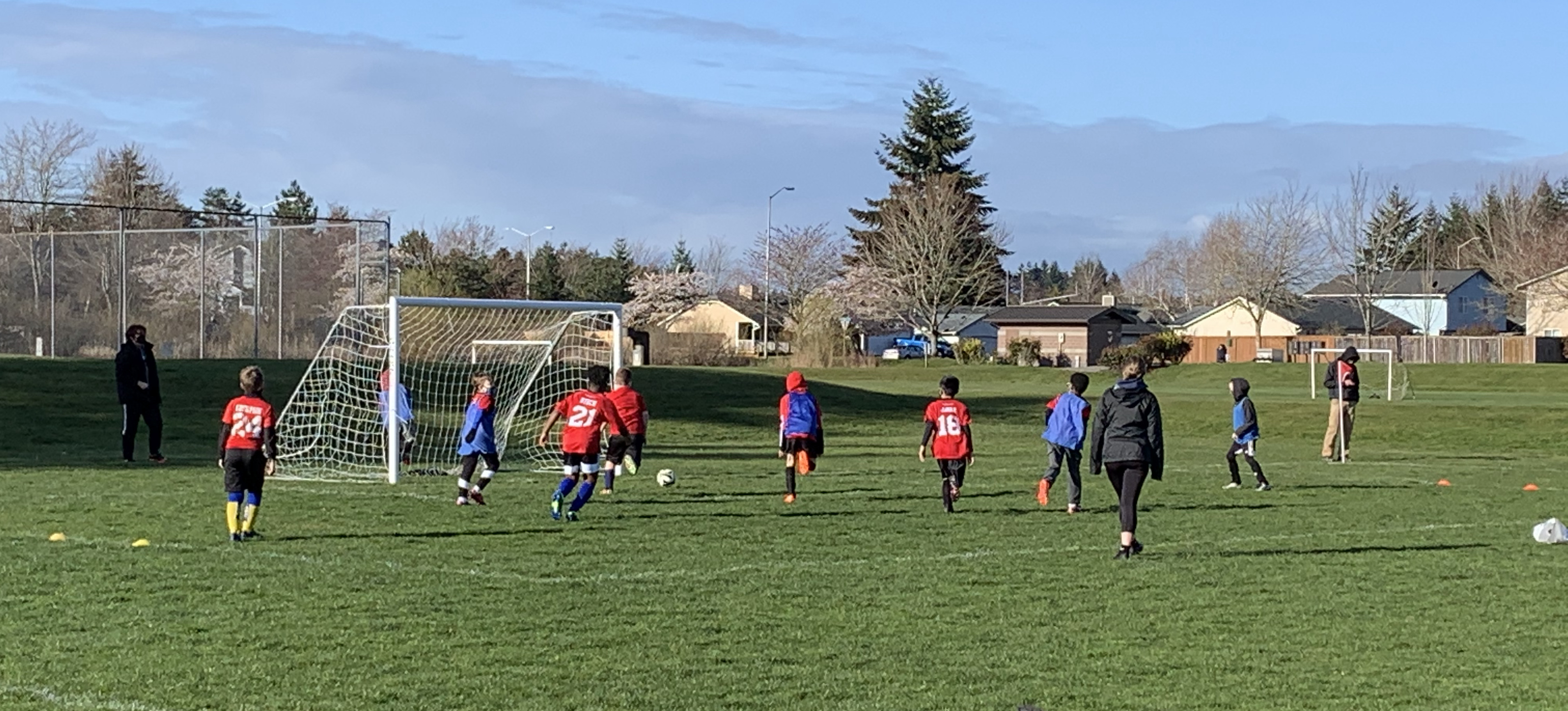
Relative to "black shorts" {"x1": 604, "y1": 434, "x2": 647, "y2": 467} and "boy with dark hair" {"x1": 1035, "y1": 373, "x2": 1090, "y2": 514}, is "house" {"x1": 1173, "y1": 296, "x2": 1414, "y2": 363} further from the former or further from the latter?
"black shorts" {"x1": 604, "y1": 434, "x2": 647, "y2": 467}

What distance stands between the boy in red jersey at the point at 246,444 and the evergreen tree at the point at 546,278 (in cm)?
6313

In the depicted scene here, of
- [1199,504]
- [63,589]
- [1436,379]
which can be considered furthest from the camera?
[1436,379]

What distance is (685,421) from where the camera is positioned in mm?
35469

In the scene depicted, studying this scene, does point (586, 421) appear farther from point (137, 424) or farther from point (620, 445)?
point (137, 424)

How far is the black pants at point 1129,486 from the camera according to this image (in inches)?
540

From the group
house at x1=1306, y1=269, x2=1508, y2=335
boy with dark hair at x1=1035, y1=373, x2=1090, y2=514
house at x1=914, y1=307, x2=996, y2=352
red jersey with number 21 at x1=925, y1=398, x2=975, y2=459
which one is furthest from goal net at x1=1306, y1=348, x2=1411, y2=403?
house at x1=914, y1=307, x2=996, y2=352

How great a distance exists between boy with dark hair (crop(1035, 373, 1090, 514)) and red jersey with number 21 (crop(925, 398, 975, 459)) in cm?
123

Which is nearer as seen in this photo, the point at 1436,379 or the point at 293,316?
the point at 293,316

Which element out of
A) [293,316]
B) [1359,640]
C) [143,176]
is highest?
[143,176]

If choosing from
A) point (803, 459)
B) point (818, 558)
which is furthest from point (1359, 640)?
point (803, 459)

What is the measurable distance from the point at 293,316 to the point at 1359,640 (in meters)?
33.1

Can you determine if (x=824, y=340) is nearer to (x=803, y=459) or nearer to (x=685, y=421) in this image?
(x=685, y=421)

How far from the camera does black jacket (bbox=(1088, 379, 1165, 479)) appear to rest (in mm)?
13703

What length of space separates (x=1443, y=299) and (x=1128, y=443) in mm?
92454
